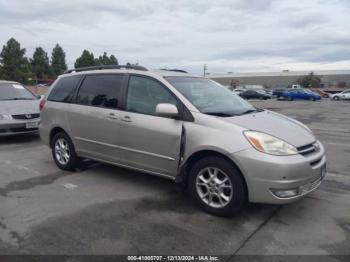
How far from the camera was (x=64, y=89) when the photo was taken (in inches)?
238

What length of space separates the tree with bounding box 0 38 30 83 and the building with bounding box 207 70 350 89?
53429 mm

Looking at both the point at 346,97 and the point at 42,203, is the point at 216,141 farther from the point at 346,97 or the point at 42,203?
the point at 346,97

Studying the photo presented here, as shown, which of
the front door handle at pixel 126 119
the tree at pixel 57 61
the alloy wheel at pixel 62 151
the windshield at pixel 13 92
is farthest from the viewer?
the tree at pixel 57 61

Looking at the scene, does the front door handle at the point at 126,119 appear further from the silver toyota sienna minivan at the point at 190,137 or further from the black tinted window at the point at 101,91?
the black tinted window at the point at 101,91

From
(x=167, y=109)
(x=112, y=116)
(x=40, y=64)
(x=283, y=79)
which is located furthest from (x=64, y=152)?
(x=283, y=79)

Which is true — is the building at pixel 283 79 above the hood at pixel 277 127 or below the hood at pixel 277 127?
above

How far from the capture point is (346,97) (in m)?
44.3

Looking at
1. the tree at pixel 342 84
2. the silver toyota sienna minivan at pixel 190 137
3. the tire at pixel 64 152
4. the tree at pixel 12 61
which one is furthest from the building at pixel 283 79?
the silver toyota sienna minivan at pixel 190 137

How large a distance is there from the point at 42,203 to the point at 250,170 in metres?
2.64

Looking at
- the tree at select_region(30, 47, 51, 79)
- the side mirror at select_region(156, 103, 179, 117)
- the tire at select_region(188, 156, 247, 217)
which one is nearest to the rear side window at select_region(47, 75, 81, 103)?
the side mirror at select_region(156, 103, 179, 117)

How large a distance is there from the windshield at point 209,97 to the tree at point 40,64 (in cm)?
6457

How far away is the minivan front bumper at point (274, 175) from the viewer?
3.61 m

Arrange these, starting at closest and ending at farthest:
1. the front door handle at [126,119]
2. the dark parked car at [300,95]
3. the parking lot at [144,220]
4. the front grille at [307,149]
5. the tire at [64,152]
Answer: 1. the parking lot at [144,220]
2. the front grille at [307,149]
3. the front door handle at [126,119]
4. the tire at [64,152]
5. the dark parked car at [300,95]

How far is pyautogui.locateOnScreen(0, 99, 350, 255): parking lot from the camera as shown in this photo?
332 centimetres
